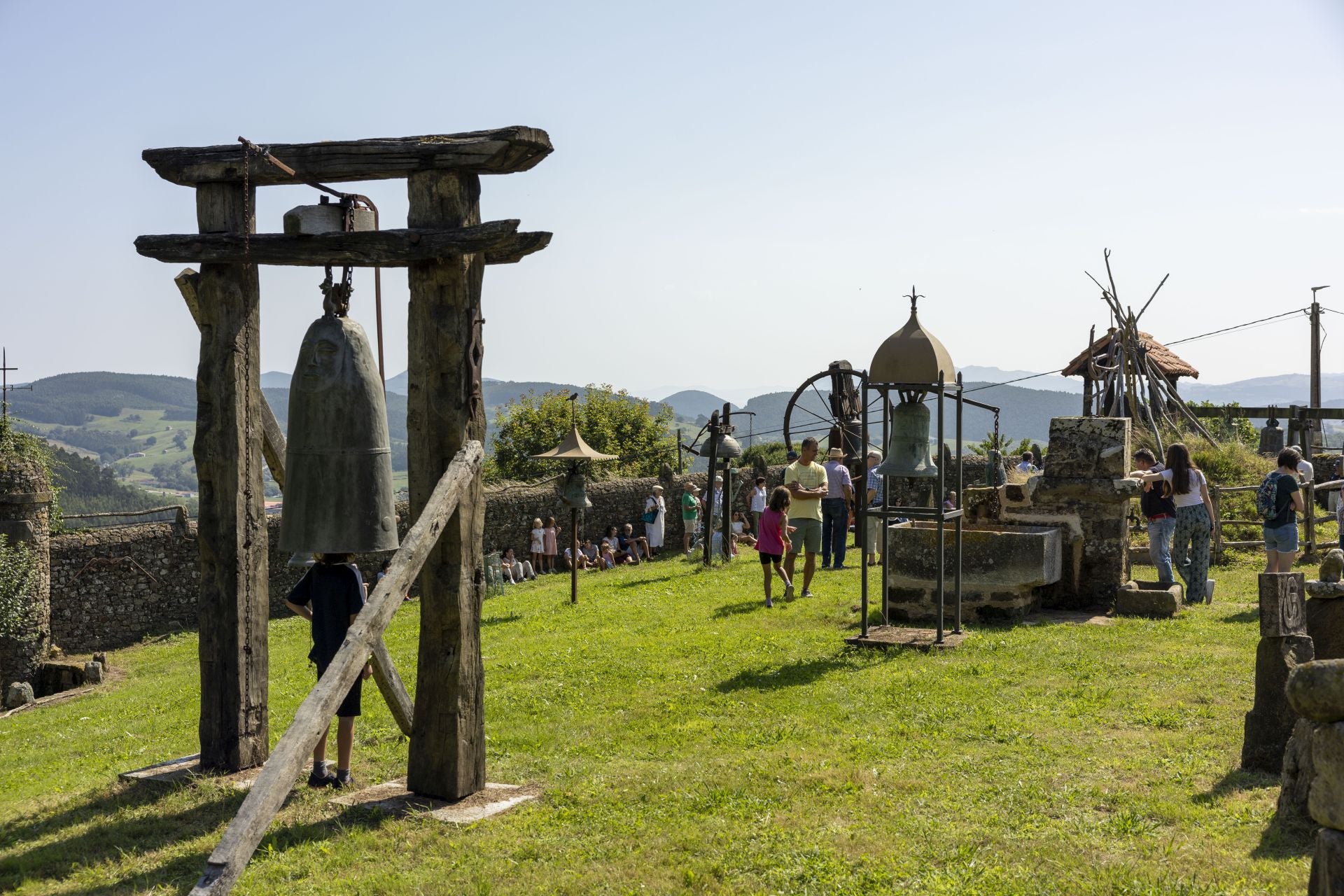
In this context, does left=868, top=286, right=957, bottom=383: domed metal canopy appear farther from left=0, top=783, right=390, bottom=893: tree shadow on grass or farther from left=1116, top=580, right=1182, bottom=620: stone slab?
left=0, top=783, right=390, bottom=893: tree shadow on grass

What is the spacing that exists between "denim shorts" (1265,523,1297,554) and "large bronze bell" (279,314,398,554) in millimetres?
8942

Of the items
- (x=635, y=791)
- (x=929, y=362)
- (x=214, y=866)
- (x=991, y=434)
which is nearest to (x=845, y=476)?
(x=929, y=362)

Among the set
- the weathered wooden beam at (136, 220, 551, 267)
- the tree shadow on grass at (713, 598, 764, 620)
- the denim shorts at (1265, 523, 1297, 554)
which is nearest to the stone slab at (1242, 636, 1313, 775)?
the weathered wooden beam at (136, 220, 551, 267)

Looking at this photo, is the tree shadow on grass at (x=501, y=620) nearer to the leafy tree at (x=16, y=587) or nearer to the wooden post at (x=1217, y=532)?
the leafy tree at (x=16, y=587)

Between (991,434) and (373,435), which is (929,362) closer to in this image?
(373,435)

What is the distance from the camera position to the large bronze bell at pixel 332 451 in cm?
566

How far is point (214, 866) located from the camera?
12.8 ft

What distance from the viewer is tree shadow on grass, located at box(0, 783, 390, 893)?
5.02 m

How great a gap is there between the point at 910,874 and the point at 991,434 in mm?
18556

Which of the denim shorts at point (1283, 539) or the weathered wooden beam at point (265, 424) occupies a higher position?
the weathered wooden beam at point (265, 424)

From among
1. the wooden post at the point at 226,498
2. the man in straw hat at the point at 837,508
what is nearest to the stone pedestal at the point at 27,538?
the man in straw hat at the point at 837,508

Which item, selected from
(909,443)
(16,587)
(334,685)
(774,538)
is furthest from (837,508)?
(334,685)

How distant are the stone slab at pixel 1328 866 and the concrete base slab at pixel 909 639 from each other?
5.70m

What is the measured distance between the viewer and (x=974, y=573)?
35.5ft
